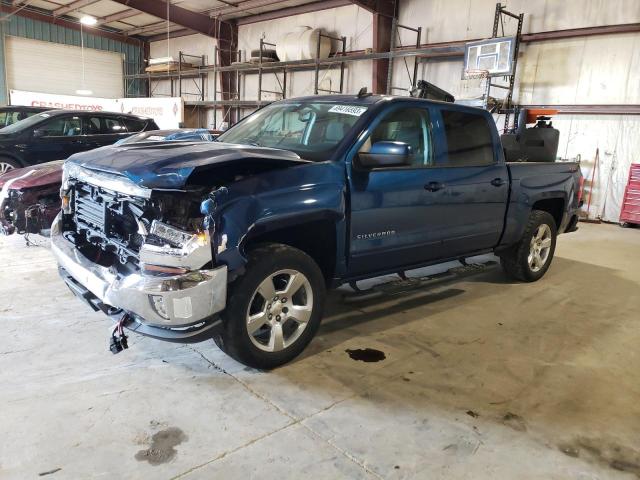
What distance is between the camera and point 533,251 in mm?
5086

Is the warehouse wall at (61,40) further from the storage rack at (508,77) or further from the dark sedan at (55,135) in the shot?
the storage rack at (508,77)

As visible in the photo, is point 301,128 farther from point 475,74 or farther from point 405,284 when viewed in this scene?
point 475,74

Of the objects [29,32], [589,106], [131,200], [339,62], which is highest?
[29,32]

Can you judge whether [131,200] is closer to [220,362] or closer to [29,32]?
[220,362]

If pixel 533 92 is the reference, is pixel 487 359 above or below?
below

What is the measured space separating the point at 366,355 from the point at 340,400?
0.62m

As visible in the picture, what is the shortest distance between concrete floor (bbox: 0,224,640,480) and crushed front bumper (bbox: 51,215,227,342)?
1.33 ft

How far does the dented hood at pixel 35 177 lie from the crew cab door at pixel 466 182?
4016mm

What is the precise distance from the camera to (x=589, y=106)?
32.3 ft

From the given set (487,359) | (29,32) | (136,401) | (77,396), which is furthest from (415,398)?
(29,32)

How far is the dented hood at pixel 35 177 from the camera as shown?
16.9 feet

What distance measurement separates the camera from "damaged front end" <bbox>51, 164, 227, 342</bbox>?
2.40m

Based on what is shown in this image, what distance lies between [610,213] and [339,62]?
24.8 ft

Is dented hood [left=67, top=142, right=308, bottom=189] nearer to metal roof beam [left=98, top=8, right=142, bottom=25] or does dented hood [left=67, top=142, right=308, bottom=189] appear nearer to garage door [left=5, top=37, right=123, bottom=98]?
metal roof beam [left=98, top=8, right=142, bottom=25]
